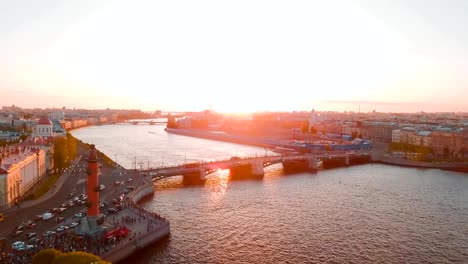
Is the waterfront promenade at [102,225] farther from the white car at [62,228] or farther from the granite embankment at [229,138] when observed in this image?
the granite embankment at [229,138]

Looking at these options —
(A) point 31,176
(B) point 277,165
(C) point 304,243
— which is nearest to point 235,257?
(C) point 304,243

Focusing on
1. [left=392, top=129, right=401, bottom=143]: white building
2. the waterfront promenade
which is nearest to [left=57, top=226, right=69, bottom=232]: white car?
the waterfront promenade

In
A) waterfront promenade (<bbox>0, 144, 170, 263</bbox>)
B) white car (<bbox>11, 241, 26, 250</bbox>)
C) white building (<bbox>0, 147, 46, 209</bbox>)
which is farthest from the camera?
white building (<bbox>0, 147, 46, 209</bbox>)

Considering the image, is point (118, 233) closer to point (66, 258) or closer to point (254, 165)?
point (66, 258)

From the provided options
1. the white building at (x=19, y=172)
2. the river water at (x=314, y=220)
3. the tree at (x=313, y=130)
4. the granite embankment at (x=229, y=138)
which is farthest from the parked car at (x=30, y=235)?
the tree at (x=313, y=130)

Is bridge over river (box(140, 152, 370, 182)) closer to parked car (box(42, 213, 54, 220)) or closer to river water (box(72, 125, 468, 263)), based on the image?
river water (box(72, 125, 468, 263))

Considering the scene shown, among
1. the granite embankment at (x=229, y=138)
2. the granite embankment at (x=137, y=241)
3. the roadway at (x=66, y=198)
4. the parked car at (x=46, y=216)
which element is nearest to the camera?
the granite embankment at (x=137, y=241)
